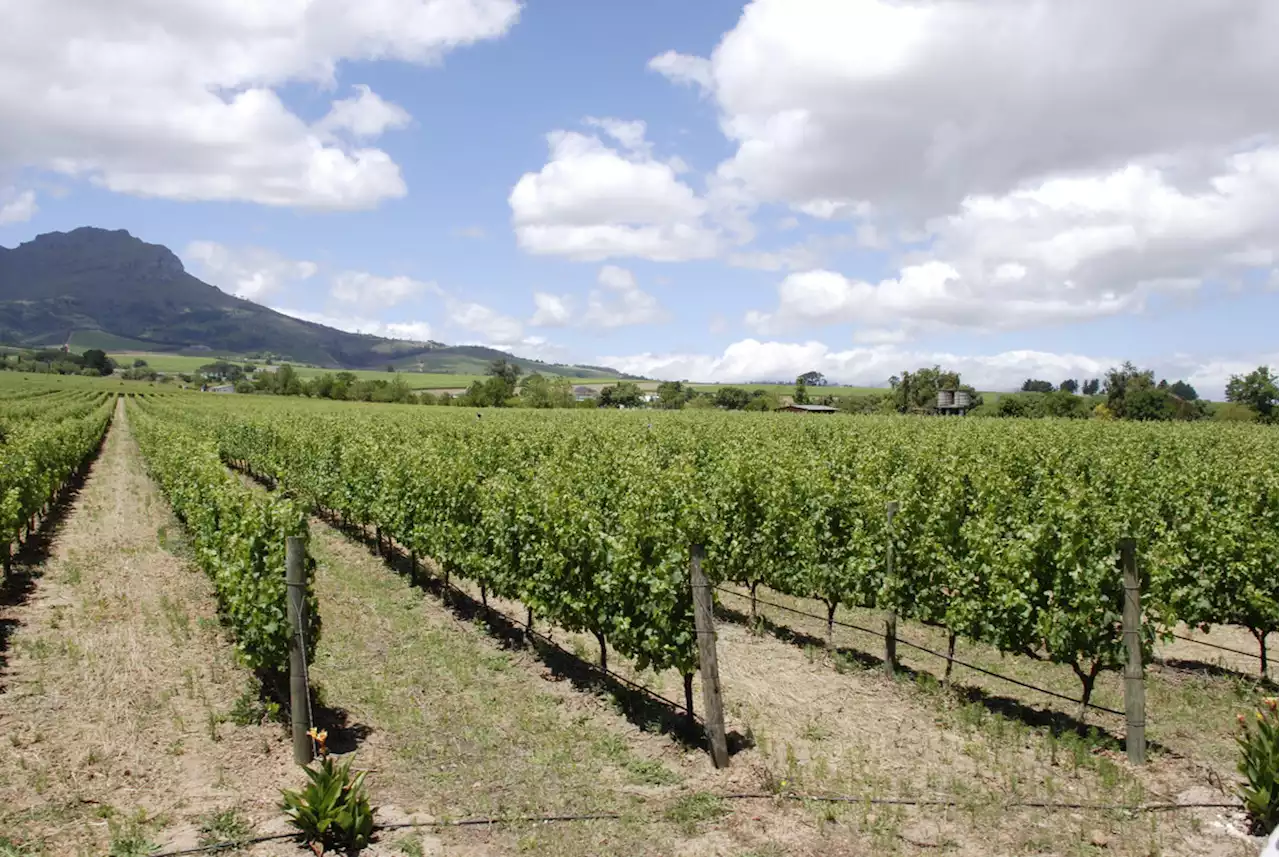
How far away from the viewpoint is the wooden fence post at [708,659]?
318 inches

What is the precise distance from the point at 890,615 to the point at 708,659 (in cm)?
402

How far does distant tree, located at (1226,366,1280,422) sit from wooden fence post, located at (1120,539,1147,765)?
298 ft

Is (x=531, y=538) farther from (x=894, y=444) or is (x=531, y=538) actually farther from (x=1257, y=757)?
(x=894, y=444)

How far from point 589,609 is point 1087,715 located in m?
6.34

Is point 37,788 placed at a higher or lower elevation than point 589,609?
lower

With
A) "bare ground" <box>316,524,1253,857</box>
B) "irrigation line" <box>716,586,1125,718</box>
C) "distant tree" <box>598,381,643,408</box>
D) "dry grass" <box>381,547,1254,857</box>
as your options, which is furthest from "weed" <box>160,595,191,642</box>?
"distant tree" <box>598,381,643,408</box>

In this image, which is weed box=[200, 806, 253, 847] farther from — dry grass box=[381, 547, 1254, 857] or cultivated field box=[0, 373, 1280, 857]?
dry grass box=[381, 547, 1254, 857]

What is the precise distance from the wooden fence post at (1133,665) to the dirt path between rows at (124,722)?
28.1ft

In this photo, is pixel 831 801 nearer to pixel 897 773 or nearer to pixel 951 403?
pixel 897 773

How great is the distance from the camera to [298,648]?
8281mm

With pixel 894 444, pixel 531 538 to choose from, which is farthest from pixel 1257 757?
pixel 894 444

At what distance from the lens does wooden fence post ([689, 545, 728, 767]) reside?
26.5 ft

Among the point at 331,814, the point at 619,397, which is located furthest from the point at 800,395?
the point at 331,814

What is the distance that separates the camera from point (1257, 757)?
6.78 meters
